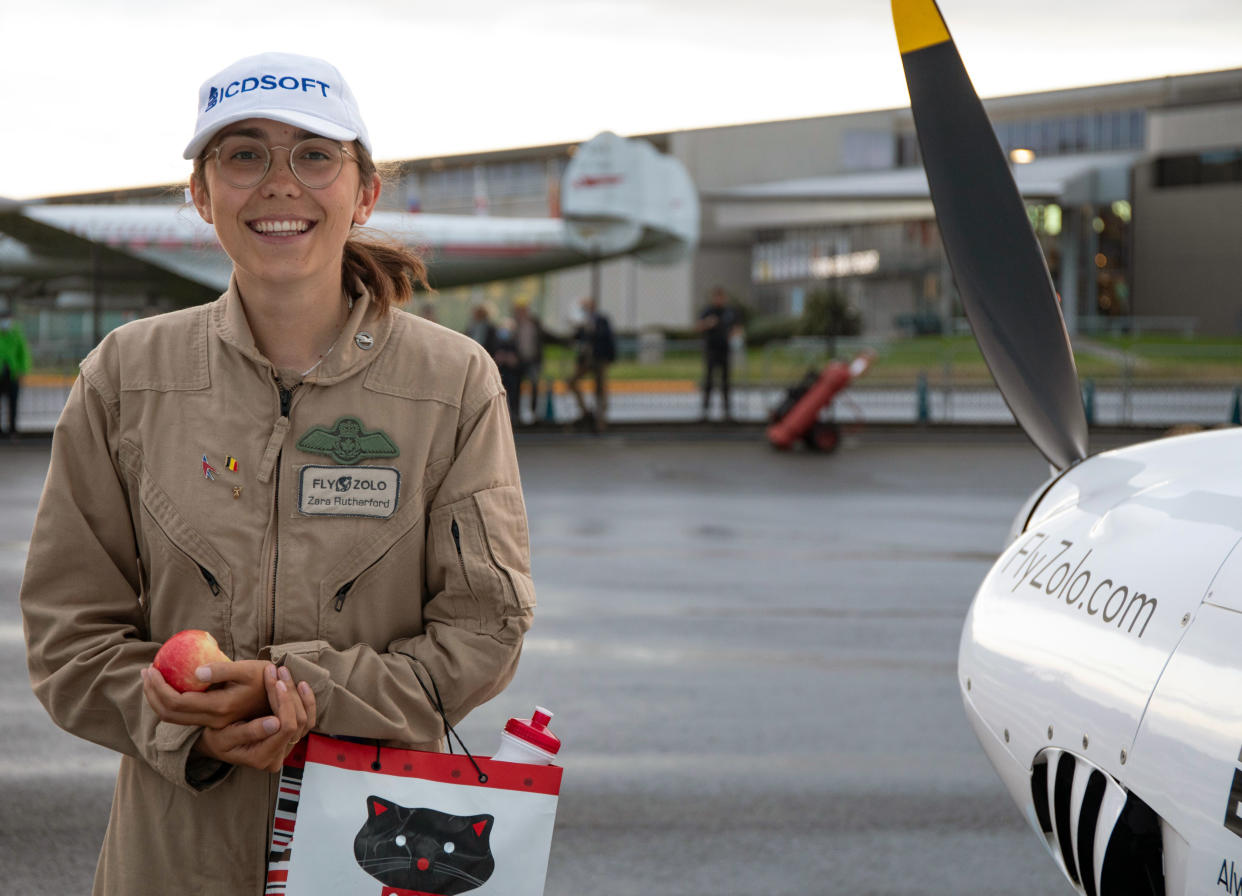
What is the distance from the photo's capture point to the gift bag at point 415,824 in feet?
5.91

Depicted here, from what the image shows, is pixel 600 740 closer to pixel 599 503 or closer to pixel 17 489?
pixel 599 503

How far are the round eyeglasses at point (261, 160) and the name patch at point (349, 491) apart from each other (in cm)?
43

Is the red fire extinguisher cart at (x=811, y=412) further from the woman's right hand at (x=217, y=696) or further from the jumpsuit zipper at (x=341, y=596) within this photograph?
the woman's right hand at (x=217, y=696)

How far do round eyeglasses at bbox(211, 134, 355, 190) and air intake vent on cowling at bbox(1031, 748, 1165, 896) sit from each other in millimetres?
1608

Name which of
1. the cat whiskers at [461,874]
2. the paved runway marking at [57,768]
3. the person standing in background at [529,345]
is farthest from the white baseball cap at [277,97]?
the person standing in background at [529,345]

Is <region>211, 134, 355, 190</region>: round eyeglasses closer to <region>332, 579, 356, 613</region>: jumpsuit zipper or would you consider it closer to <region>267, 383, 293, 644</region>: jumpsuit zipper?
<region>267, 383, 293, 644</region>: jumpsuit zipper

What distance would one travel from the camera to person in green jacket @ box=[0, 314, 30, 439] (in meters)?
17.4

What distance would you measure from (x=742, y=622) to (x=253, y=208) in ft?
18.7

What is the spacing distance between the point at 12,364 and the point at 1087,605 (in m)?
17.7

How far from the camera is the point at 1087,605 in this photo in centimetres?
241

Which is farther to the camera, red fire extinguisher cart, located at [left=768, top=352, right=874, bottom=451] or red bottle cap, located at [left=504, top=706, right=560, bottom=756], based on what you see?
red fire extinguisher cart, located at [left=768, top=352, right=874, bottom=451]

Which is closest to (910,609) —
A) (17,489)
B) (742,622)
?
(742,622)

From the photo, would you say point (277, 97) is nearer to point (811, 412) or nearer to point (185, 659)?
point (185, 659)

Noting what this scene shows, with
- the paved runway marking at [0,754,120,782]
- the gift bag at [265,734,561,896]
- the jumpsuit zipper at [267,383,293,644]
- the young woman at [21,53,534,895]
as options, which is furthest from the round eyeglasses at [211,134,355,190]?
the paved runway marking at [0,754,120,782]
